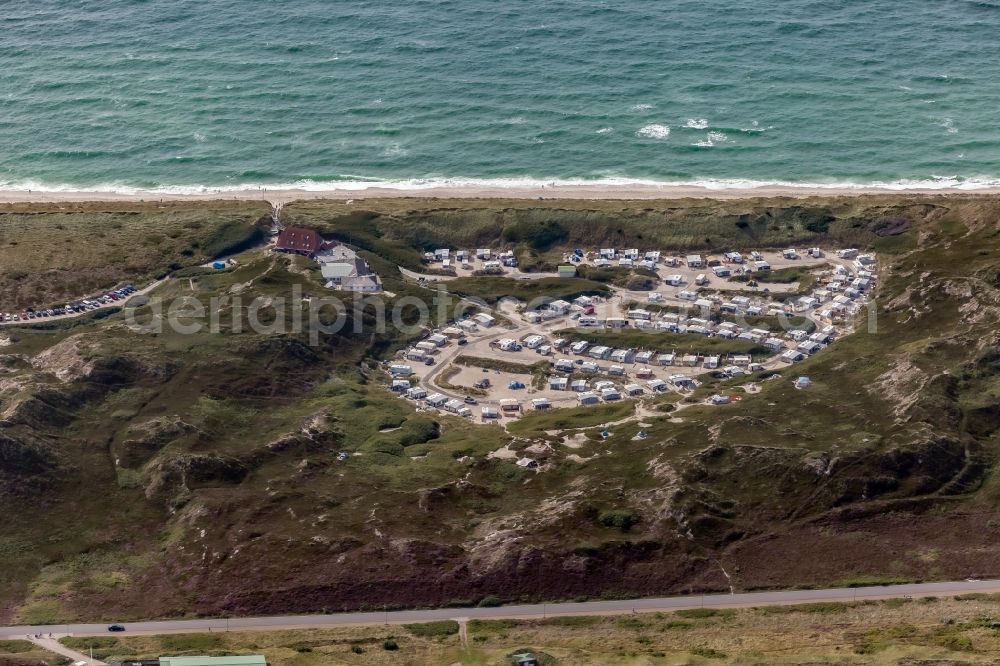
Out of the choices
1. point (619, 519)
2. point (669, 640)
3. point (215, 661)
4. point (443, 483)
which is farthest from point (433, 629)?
point (443, 483)

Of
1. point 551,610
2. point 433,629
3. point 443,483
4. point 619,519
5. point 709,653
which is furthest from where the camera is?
point 443,483

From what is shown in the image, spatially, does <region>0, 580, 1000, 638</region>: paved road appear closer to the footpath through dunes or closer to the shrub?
the footpath through dunes

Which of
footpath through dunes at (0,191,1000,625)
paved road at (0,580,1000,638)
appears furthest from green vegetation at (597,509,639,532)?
paved road at (0,580,1000,638)

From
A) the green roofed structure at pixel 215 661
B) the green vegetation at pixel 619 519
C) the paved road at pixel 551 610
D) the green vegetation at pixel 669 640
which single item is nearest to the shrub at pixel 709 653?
the green vegetation at pixel 669 640

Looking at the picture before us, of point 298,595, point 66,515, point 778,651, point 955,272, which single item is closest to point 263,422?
point 66,515

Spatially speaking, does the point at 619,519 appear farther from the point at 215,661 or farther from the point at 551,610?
the point at 215,661

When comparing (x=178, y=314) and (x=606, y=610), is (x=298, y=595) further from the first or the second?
(x=178, y=314)
